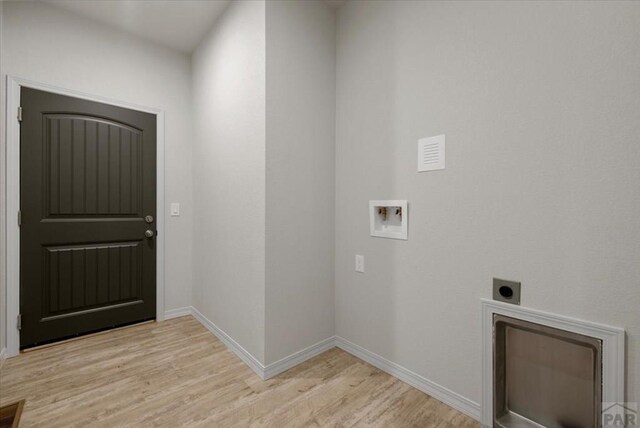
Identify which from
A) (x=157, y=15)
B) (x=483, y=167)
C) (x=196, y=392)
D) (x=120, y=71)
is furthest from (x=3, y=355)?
(x=483, y=167)

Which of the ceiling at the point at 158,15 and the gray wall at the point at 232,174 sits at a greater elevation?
the ceiling at the point at 158,15

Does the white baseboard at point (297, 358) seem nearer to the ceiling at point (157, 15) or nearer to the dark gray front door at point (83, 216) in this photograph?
→ the dark gray front door at point (83, 216)

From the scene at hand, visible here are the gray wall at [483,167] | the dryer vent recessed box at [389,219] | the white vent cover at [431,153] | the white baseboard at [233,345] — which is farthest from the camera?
the white baseboard at [233,345]

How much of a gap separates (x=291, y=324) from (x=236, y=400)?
53 cm

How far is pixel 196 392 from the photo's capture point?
63.9 inches

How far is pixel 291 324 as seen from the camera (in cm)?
191

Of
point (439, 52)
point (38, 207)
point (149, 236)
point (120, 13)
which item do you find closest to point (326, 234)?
point (439, 52)

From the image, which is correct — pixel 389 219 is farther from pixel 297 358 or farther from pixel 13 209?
pixel 13 209

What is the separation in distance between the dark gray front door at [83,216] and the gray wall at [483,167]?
1896 millimetres

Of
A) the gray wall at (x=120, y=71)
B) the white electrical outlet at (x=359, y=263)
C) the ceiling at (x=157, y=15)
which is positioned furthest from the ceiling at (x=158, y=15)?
the white electrical outlet at (x=359, y=263)

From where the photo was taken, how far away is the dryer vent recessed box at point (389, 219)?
1.71 metres

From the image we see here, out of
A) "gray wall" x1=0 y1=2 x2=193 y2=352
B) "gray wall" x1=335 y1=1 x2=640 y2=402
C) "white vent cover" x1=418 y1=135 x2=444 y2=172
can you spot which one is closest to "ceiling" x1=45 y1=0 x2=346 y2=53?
"gray wall" x1=0 y1=2 x2=193 y2=352

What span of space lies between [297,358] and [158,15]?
2.91m

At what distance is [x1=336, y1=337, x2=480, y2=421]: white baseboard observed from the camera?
1.44m
